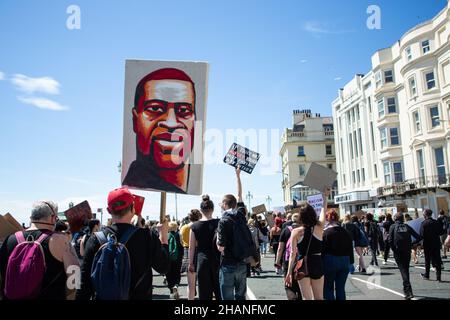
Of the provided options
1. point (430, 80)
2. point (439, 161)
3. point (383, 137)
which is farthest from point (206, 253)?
point (383, 137)

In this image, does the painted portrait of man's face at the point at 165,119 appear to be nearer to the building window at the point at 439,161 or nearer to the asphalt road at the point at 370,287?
the asphalt road at the point at 370,287

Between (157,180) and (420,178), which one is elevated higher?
(420,178)

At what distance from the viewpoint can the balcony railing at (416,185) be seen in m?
28.5

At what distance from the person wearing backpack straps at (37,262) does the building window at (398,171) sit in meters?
35.1

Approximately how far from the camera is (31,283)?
129 inches

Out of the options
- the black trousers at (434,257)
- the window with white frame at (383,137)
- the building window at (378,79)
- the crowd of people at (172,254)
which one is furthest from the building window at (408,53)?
the black trousers at (434,257)

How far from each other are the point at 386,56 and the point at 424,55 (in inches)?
246

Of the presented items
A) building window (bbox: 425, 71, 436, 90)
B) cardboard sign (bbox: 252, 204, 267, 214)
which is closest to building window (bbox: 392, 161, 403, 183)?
building window (bbox: 425, 71, 436, 90)

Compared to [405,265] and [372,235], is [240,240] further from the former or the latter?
[372,235]

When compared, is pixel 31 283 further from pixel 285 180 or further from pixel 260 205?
pixel 285 180

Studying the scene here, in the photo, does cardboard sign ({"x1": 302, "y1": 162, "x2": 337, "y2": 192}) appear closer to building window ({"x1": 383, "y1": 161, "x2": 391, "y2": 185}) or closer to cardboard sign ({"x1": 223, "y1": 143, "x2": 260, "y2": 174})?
cardboard sign ({"x1": 223, "y1": 143, "x2": 260, "y2": 174})

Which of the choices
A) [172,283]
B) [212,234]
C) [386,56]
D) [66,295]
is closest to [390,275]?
[172,283]

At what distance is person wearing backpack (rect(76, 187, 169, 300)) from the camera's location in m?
3.04

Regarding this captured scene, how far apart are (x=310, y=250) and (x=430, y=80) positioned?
97.4ft
